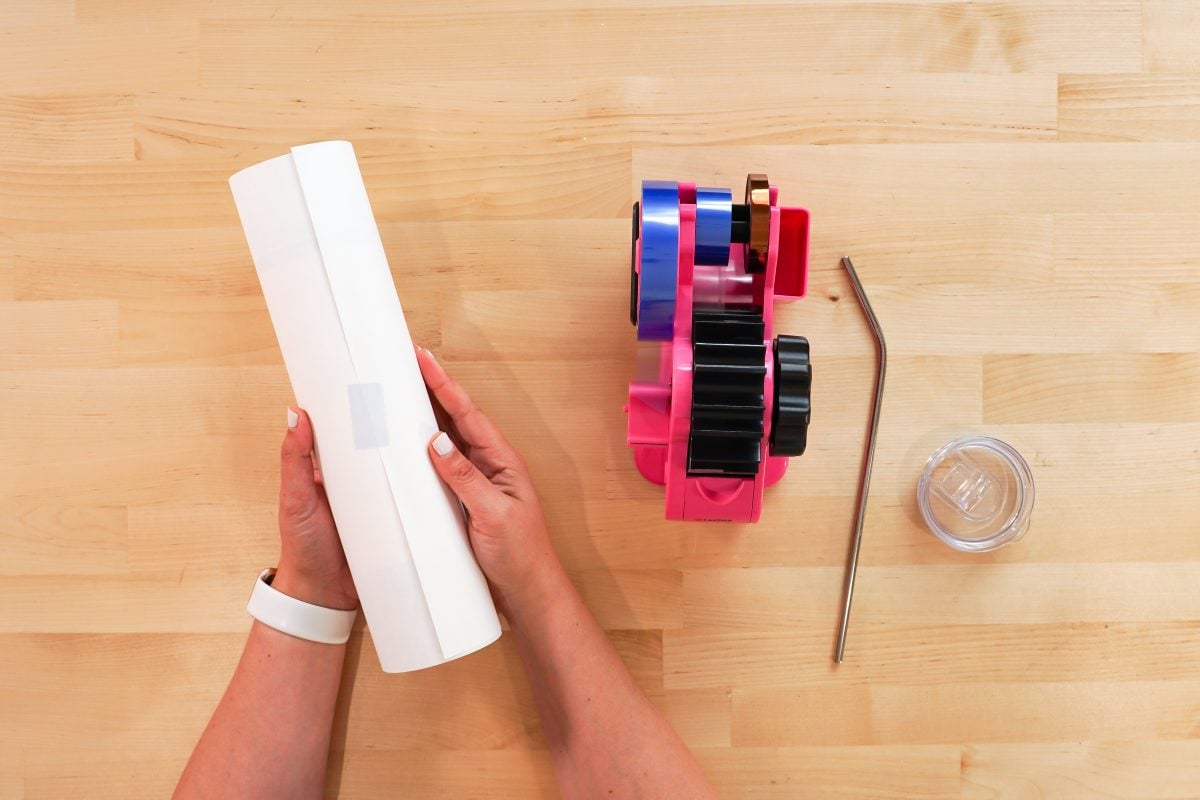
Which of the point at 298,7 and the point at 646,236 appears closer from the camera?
the point at 646,236

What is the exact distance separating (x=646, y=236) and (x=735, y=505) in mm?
245

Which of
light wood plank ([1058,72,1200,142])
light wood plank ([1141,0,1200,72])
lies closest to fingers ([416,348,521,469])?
light wood plank ([1058,72,1200,142])

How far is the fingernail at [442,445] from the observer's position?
65cm

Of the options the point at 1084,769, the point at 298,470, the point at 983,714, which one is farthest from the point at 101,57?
the point at 1084,769

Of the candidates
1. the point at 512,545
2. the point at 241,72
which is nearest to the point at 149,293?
the point at 241,72

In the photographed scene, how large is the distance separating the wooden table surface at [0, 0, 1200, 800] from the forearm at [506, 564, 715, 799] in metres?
0.04

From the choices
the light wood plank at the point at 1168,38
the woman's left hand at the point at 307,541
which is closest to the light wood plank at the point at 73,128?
the woman's left hand at the point at 307,541

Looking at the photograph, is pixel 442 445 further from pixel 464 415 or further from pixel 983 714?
pixel 983 714

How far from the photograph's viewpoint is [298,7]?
75 centimetres

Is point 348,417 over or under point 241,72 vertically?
under

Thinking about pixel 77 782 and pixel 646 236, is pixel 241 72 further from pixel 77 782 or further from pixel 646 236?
pixel 77 782

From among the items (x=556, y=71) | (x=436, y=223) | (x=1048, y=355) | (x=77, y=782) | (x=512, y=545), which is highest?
(x=556, y=71)

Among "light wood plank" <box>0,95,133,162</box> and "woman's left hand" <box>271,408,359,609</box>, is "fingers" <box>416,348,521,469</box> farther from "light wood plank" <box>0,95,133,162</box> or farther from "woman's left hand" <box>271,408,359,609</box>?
"light wood plank" <box>0,95,133,162</box>

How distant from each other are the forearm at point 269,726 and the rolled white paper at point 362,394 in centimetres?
13
